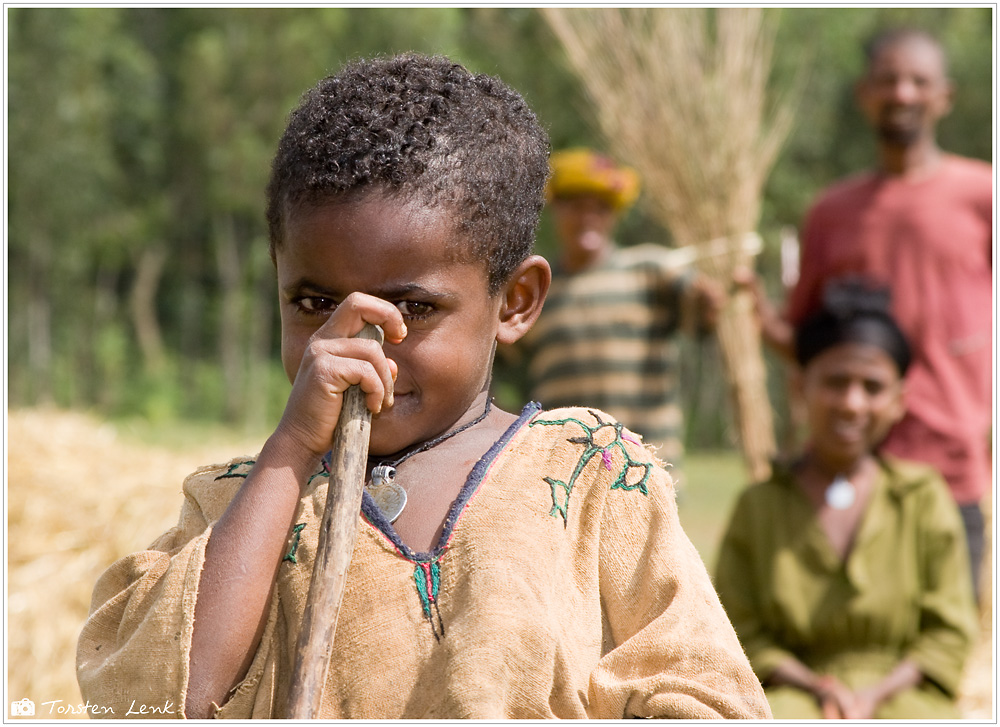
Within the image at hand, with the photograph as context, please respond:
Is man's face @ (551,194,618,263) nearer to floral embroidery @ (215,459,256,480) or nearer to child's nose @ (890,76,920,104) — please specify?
child's nose @ (890,76,920,104)

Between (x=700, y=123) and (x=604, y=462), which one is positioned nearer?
(x=604, y=462)

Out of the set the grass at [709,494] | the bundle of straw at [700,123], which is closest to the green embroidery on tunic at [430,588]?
the bundle of straw at [700,123]

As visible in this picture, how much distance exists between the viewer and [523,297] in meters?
1.59

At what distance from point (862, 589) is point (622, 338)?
1906 millimetres

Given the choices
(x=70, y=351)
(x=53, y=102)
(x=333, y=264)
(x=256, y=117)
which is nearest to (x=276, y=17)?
(x=256, y=117)

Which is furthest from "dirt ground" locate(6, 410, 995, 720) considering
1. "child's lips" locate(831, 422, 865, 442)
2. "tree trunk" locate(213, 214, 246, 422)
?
"tree trunk" locate(213, 214, 246, 422)

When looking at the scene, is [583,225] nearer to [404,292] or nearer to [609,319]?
[609,319]

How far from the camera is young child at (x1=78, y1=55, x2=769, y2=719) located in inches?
51.9

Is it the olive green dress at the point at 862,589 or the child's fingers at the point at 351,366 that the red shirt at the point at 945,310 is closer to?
the olive green dress at the point at 862,589

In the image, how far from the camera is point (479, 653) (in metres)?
1.32

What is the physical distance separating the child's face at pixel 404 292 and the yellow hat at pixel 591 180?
3.38 metres

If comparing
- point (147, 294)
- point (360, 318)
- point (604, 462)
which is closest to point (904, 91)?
point (604, 462)

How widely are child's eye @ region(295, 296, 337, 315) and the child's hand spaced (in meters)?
0.08

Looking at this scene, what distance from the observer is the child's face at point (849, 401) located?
10.4 feet
